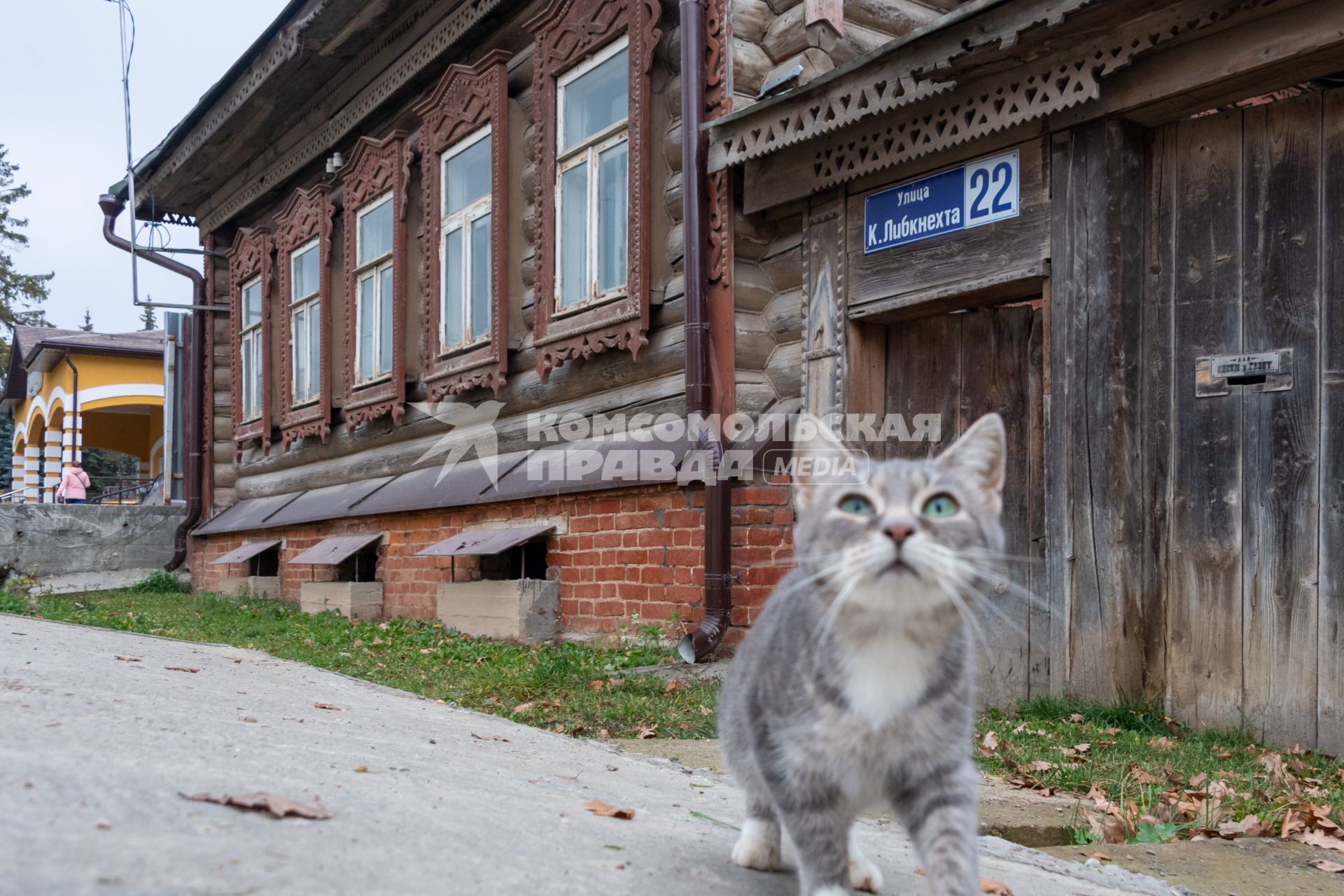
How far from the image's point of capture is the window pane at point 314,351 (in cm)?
1266

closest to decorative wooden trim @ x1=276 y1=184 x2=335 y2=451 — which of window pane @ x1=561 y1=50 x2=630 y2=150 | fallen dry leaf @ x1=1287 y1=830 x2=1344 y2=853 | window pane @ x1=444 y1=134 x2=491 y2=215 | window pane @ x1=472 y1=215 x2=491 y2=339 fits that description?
window pane @ x1=444 y1=134 x2=491 y2=215

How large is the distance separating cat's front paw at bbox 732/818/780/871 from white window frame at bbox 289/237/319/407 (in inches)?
411

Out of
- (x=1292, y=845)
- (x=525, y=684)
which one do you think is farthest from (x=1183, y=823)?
(x=525, y=684)

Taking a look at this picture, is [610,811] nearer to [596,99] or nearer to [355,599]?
[596,99]

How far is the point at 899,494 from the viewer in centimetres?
215

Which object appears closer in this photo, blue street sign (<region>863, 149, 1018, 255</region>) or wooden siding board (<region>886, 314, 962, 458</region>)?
blue street sign (<region>863, 149, 1018, 255</region>)

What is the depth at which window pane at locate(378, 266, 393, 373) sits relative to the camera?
36.4ft

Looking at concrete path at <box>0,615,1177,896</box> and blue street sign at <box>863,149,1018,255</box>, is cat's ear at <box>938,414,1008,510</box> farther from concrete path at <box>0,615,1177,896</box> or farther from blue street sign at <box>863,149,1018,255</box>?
blue street sign at <box>863,149,1018,255</box>

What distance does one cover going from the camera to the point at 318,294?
12.8 m

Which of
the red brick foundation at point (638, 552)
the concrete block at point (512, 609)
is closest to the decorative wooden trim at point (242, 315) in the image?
the red brick foundation at point (638, 552)

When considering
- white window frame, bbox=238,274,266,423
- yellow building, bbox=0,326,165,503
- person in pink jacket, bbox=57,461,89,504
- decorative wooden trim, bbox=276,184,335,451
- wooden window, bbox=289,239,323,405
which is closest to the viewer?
decorative wooden trim, bbox=276,184,335,451

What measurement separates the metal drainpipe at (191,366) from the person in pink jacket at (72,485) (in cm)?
949

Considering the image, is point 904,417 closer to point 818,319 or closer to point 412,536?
point 818,319

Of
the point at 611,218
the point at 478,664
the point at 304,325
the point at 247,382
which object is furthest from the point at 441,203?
the point at 247,382
